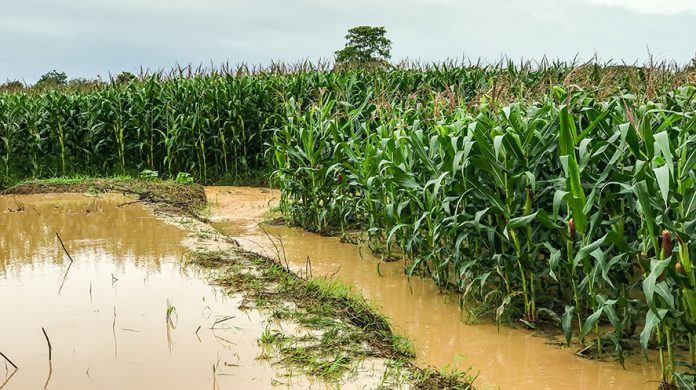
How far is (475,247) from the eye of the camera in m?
4.79

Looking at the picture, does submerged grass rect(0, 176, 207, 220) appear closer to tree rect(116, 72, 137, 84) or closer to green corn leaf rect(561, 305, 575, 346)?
tree rect(116, 72, 137, 84)

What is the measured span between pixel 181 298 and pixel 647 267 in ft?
9.96

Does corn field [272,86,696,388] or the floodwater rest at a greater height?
corn field [272,86,696,388]

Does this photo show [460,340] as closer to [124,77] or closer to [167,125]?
[167,125]

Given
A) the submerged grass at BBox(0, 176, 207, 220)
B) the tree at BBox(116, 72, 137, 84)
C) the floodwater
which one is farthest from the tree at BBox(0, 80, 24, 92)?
the floodwater

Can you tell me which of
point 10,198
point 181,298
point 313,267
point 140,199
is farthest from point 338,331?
point 10,198

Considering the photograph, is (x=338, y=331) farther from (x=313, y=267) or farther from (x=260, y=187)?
(x=260, y=187)

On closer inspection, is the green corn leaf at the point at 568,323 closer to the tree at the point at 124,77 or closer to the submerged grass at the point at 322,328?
the submerged grass at the point at 322,328

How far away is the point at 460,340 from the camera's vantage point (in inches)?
168

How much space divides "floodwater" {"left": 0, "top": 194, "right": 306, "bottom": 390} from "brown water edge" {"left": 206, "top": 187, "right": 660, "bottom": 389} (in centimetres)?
111

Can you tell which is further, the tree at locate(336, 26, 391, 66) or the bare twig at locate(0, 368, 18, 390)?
the tree at locate(336, 26, 391, 66)

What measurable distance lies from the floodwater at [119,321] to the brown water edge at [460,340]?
1106mm

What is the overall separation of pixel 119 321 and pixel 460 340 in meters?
2.19

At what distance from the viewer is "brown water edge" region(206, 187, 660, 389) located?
3676 mm
